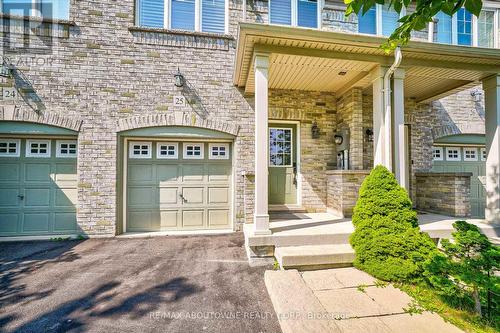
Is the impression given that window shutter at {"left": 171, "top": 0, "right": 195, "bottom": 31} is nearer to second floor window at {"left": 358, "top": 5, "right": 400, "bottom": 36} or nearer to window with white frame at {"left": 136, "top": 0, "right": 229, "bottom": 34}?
window with white frame at {"left": 136, "top": 0, "right": 229, "bottom": 34}

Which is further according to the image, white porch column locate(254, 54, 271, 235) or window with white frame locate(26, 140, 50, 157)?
window with white frame locate(26, 140, 50, 157)

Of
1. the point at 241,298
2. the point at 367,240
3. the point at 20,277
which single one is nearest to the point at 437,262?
the point at 367,240

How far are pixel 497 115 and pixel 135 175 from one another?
701cm

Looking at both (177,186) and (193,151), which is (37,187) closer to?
(177,186)

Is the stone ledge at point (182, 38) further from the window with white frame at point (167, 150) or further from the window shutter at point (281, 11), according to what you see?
the window with white frame at point (167, 150)

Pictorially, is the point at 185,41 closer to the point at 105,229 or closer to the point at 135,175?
the point at 135,175

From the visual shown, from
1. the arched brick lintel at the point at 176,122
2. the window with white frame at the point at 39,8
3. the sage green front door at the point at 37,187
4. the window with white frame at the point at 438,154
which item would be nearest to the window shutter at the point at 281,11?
the arched brick lintel at the point at 176,122

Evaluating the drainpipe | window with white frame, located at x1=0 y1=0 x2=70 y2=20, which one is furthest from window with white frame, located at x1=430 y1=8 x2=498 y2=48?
window with white frame, located at x1=0 y1=0 x2=70 y2=20

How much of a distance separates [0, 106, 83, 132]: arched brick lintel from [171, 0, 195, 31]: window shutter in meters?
2.89

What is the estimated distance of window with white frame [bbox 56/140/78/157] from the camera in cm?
463

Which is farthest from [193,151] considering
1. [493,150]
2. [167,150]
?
[493,150]

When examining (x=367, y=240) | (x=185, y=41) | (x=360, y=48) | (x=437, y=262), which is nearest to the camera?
(x=437, y=262)

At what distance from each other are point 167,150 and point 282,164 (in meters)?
2.61

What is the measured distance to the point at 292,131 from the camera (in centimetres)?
541
